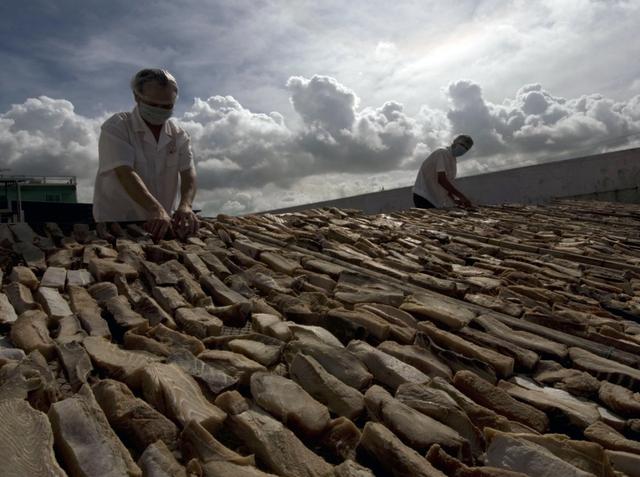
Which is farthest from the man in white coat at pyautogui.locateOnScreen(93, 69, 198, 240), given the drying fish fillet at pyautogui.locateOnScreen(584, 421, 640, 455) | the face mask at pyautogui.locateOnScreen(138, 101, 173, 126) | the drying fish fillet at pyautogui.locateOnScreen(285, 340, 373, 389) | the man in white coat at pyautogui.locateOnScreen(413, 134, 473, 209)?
the man in white coat at pyautogui.locateOnScreen(413, 134, 473, 209)

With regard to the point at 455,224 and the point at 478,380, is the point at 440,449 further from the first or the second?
the point at 455,224

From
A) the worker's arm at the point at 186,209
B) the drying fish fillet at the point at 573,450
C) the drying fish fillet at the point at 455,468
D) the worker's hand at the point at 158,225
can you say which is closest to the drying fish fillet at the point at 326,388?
the drying fish fillet at the point at 455,468

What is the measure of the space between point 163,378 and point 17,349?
58 cm

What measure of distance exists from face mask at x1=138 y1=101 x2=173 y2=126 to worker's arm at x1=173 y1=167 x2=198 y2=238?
507mm

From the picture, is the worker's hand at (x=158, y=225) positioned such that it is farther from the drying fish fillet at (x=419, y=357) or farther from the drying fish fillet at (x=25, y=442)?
the drying fish fillet at (x=25, y=442)

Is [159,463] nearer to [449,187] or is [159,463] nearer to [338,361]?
[338,361]

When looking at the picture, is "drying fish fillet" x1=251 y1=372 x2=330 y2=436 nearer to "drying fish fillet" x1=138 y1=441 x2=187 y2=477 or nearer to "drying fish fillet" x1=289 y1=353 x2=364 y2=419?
"drying fish fillet" x1=289 y1=353 x2=364 y2=419

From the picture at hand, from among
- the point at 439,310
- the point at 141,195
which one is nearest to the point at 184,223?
the point at 141,195

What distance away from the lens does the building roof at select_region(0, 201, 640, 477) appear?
1.36 metres

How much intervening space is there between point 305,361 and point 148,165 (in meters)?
2.70

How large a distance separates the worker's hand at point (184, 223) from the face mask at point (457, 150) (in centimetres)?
430

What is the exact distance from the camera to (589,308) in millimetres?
2820

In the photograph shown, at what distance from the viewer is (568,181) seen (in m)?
10.1

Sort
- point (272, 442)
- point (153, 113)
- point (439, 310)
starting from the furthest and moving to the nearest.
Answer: point (153, 113) < point (439, 310) < point (272, 442)
